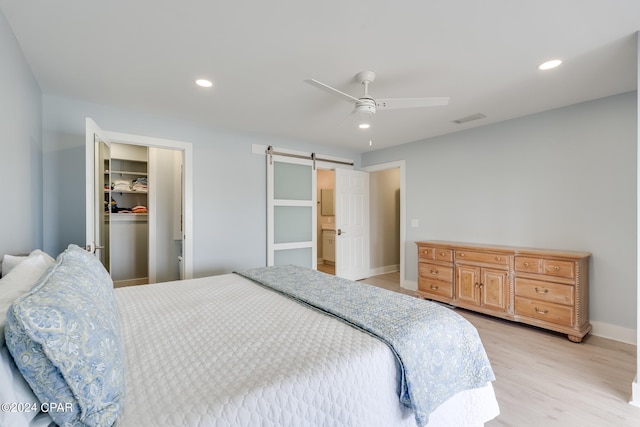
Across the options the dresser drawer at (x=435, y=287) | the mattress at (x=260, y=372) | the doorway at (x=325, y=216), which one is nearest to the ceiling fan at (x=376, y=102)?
the mattress at (x=260, y=372)

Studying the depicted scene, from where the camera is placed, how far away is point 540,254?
2986 millimetres

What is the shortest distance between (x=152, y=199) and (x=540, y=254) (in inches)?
198

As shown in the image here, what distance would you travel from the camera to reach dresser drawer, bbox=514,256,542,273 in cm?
302

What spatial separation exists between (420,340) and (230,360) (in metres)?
0.83

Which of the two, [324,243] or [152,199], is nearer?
[152,199]

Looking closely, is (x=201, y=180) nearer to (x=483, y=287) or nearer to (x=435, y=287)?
(x=435, y=287)

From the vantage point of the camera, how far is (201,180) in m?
3.74

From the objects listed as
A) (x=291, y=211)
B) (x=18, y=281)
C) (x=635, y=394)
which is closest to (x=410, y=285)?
(x=291, y=211)

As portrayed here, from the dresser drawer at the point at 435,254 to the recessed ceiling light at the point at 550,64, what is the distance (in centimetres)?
220

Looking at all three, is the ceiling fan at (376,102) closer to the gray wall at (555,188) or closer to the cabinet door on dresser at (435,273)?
the gray wall at (555,188)

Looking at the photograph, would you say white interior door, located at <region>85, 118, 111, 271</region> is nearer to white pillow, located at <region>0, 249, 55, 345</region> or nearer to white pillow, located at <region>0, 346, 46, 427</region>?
white pillow, located at <region>0, 249, 55, 345</region>

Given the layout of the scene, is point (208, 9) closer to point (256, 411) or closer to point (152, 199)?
point (256, 411)

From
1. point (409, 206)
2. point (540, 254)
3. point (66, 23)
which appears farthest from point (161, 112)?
point (540, 254)

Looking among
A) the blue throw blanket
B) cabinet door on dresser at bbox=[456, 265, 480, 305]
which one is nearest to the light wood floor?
cabinet door on dresser at bbox=[456, 265, 480, 305]
